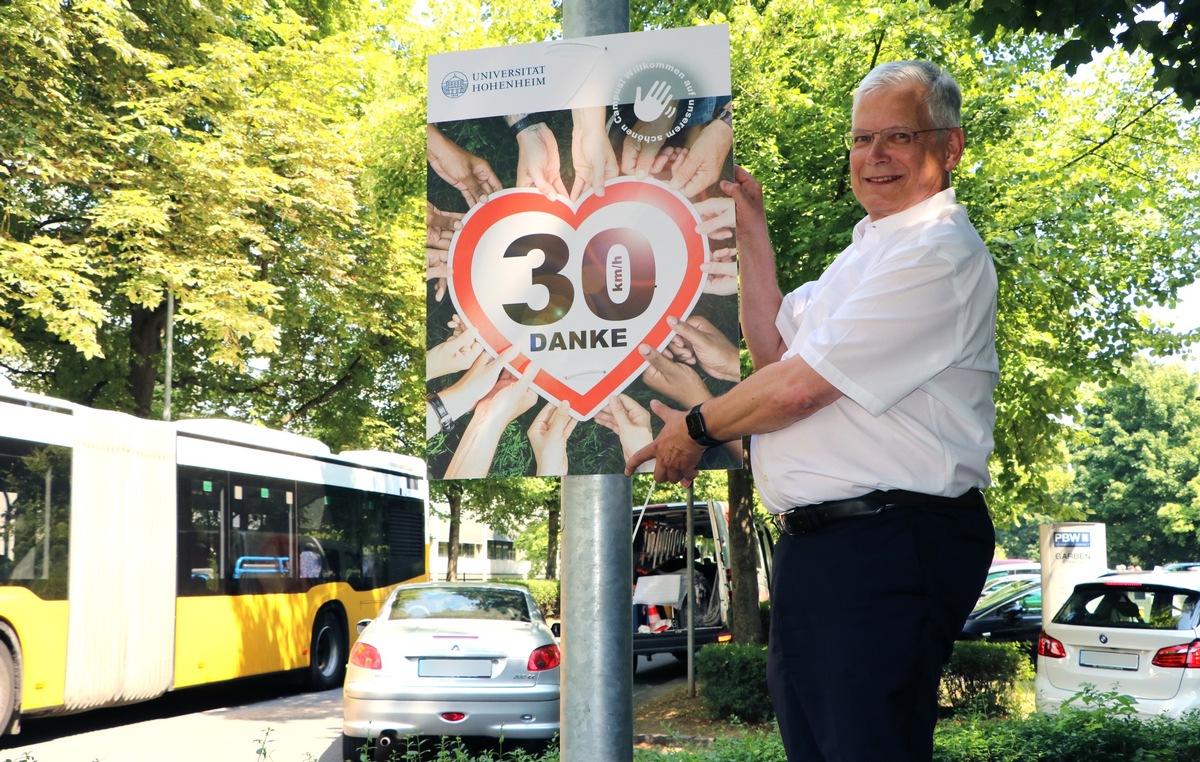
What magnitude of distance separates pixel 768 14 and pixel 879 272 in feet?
35.9

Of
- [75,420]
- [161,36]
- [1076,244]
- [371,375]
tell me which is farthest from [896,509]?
[371,375]

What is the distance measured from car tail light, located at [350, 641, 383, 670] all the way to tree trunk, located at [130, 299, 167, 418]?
452 inches

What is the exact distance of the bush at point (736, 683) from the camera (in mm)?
12508

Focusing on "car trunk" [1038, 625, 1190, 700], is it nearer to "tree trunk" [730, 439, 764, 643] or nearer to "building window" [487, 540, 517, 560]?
"tree trunk" [730, 439, 764, 643]

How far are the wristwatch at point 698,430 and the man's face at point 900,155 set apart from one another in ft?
1.76

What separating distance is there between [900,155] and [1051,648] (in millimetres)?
10072

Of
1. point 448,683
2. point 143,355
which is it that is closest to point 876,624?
point 448,683

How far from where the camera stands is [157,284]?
14523mm

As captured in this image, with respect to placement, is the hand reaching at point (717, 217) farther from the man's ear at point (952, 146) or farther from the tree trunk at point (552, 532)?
the tree trunk at point (552, 532)

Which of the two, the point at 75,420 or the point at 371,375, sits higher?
the point at 371,375

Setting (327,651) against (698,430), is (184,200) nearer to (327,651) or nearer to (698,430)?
(327,651)

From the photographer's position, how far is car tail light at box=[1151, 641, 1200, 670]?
10.3 metres

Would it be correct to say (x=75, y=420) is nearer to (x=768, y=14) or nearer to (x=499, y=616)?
(x=499, y=616)

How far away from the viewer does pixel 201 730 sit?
12.7 meters
